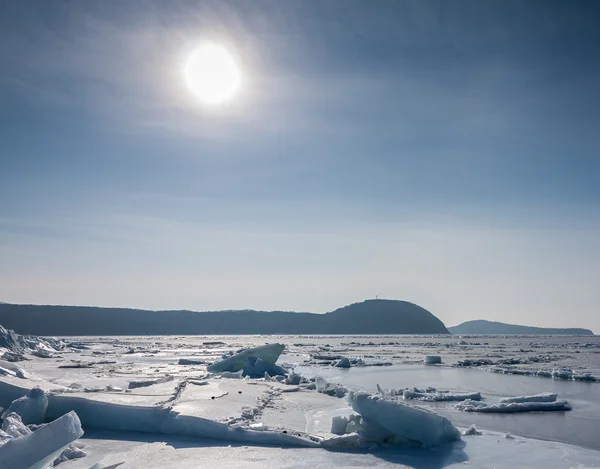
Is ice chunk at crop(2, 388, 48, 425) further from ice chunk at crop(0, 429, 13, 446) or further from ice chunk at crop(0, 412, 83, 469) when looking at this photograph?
ice chunk at crop(0, 412, 83, 469)

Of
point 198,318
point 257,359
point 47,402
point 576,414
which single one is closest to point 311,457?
point 47,402

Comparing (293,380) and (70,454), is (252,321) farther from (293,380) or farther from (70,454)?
(70,454)

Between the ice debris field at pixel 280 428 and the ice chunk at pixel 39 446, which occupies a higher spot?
the ice chunk at pixel 39 446

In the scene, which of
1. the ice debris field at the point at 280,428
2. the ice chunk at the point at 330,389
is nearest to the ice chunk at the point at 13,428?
the ice debris field at the point at 280,428

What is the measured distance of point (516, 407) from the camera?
420 inches

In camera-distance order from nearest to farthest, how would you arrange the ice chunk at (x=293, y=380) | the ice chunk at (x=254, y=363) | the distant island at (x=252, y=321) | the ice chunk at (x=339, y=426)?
the ice chunk at (x=339, y=426)
the ice chunk at (x=293, y=380)
the ice chunk at (x=254, y=363)
the distant island at (x=252, y=321)

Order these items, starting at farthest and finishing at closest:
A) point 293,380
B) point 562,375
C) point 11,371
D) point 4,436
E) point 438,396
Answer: point 562,375, point 293,380, point 438,396, point 11,371, point 4,436

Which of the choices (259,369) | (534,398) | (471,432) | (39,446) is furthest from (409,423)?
(259,369)

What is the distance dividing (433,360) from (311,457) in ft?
62.6

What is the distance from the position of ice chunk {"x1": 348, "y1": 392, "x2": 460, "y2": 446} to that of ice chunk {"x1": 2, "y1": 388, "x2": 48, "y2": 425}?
4791 mm

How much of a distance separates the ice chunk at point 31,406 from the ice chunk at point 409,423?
15.7 ft

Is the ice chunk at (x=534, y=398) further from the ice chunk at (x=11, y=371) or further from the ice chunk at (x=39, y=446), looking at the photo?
the ice chunk at (x=11, y=371)

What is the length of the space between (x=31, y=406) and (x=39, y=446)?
125 inches

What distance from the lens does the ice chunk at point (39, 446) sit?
4543 mm
